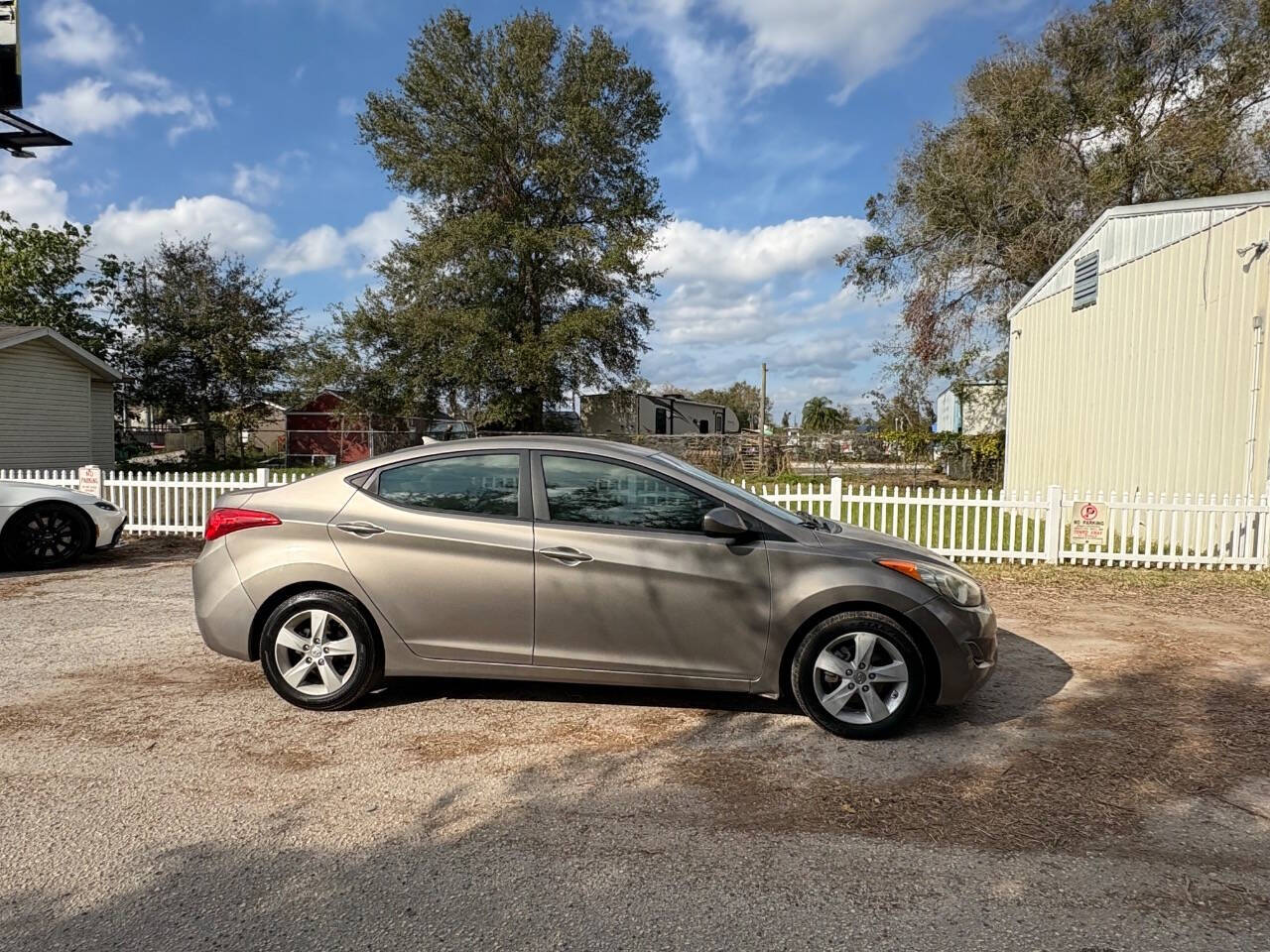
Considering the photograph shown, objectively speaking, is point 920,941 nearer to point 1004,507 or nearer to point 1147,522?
point 1004,507

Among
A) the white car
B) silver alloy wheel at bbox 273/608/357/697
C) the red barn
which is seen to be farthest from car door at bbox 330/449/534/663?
the red barn

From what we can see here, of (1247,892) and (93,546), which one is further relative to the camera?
(93,546)

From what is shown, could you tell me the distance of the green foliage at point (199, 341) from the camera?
33.1m

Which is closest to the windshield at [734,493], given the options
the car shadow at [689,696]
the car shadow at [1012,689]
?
the car shadow at [689,696]

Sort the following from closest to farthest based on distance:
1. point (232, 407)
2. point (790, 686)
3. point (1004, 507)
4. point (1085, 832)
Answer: point (1085, 832) < point (790, 686) < point (1004, 507) < point (232, 407)

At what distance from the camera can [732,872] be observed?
8.97 feet

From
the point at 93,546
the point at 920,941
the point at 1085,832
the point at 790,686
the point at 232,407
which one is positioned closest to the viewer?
the point at 920,941

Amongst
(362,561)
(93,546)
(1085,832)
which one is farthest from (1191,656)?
(93,546)

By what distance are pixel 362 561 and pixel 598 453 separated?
1380mm

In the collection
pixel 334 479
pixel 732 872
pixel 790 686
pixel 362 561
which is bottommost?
pixel 732 872

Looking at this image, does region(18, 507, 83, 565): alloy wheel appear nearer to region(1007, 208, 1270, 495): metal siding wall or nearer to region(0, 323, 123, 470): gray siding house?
region(0, 323, 123, 470): gray siding house

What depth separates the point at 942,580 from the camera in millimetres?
4016

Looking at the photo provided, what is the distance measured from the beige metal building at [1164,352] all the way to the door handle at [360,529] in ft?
31.5

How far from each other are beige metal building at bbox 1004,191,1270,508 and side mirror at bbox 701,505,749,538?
808 cm
